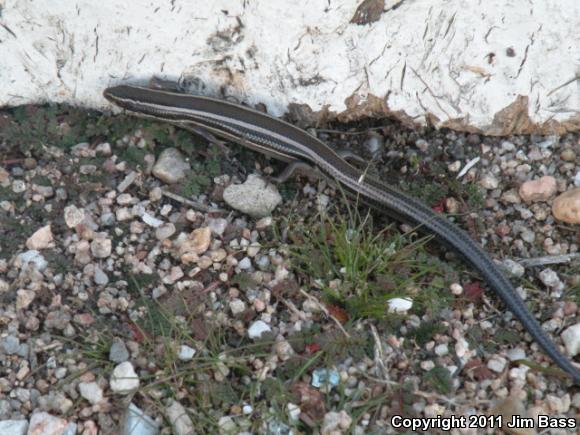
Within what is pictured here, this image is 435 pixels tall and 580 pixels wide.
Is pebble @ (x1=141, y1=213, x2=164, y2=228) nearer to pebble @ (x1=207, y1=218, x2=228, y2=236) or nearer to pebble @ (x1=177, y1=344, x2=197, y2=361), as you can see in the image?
pebble @ (x1=207, y1=218, x2=228, y2=236)

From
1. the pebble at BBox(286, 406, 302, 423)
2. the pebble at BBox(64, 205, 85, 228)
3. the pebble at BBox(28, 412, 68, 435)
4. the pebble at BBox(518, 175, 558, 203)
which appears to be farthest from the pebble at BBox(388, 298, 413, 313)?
the pebble at BBox(64, 205, 85, 228)

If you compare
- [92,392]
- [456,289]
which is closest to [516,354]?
[456,289]

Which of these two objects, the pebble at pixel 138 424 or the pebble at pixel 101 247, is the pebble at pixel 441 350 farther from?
the pebble at pixel 101 247

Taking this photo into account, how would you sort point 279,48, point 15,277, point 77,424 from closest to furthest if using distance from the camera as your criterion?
1. point 77,424
2. point 15,277
3. point 279,48

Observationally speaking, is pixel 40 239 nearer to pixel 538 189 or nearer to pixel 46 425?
pixel 46 425

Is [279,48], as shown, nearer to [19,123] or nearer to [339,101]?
[339,101]

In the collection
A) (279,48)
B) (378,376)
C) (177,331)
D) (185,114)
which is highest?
(279,48)

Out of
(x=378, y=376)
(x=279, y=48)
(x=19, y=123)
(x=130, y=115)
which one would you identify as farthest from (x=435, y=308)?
(x=19, y=123)
